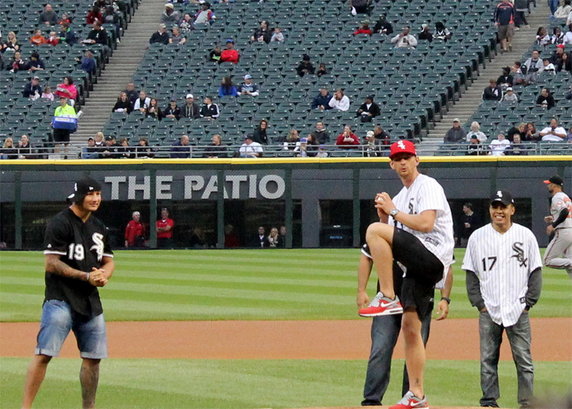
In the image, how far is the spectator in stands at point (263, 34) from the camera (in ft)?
115

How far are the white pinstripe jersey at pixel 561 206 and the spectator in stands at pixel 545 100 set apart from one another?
1289 centimetres

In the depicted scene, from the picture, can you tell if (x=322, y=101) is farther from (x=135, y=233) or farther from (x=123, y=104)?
(x=135, y=233)

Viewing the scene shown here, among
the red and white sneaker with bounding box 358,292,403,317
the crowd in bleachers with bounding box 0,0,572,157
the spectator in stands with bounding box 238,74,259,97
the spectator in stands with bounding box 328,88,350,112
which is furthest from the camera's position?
the spectator in stands with bounding box 238,74,259,97

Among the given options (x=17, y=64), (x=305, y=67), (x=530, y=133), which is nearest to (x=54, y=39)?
(x=17, y=64)

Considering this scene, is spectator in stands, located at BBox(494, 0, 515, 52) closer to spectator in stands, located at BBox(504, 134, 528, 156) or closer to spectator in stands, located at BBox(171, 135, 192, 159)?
spectator in stands, located at BBox(504, 134, 528, 156)

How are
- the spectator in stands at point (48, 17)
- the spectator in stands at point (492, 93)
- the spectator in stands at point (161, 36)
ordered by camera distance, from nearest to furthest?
the spectator in stands at point (492, 93) < the spectator in stands at point (161, 36) < the spectator in stands at point (48, 17)

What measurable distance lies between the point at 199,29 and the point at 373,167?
31.2ft

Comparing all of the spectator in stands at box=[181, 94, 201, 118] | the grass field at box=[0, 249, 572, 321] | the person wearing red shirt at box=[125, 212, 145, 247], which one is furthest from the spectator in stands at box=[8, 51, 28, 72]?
the grass field at box=[0, 249, 572, 321]

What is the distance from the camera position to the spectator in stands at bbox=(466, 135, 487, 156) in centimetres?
2878

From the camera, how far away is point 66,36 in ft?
121

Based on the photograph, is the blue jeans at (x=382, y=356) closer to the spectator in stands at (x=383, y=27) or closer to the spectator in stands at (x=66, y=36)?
the spectator in stands at (x=383, y=27)

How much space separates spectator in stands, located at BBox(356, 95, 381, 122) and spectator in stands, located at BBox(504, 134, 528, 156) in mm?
3768

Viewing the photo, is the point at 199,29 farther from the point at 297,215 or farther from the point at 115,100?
the point at 297,215

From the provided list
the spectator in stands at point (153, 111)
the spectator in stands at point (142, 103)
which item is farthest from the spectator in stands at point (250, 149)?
the spectator in stands at point (142, 103)
